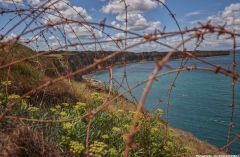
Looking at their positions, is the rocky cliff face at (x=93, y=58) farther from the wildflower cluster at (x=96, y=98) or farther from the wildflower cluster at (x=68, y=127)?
the wildflower cluster at (x=68, y=127)

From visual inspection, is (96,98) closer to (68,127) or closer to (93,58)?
(93,58)

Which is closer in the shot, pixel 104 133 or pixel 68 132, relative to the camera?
pixel 68 132

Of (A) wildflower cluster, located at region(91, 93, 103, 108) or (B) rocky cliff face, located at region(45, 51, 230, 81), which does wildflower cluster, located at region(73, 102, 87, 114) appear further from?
(B) rocky cliff face, located at region(45, 51, 230, 81)

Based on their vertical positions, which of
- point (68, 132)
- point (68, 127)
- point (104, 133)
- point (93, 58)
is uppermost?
point (93, 58)

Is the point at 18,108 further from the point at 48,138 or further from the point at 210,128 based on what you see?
the point at 210,128

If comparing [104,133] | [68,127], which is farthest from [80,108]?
[68,127]

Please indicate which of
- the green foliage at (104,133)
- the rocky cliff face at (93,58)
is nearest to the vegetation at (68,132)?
the green foliage at (104,133)

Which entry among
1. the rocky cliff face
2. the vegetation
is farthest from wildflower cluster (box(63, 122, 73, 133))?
the rocky cliff face

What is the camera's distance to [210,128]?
1742 cm

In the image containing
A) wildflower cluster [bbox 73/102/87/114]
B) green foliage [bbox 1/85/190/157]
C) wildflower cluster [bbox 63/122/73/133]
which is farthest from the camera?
wildflower cluster [bbox 73/102/87/114]

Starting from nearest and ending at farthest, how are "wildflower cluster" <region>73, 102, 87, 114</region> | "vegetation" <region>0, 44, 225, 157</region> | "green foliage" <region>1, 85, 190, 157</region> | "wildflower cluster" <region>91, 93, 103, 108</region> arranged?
"vegetation" <region>0, 44, 225, 157</region>
"green foliage" <region>1, 85, 190, 157</region>
"wildflower cluster" <region>73, 102, 87, 114</region>
"wildflower cluster" <region>91, 93, 103, 108</region>

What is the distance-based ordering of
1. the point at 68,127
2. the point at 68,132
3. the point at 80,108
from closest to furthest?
the point at 68,127, the point at 68,132, the point at 80,108

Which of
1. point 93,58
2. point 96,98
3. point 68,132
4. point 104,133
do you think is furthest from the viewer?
point 93,58

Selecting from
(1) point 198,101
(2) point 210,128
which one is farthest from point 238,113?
(1) point 198,101
